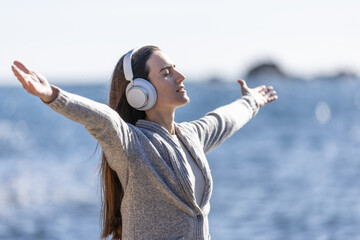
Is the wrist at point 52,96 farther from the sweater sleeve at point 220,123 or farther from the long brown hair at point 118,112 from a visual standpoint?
the sweater sleeve at point 220,123

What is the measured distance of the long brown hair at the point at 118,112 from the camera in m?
3.05

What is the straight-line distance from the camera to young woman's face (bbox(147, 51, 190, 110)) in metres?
3.02

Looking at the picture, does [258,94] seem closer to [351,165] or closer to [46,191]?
[46,191]

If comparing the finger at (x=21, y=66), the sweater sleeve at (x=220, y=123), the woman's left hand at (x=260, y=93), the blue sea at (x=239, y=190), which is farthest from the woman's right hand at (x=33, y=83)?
the woman's left hand at (x=260, y=93)

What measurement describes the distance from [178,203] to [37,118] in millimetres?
39991

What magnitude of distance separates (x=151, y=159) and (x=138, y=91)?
301mm

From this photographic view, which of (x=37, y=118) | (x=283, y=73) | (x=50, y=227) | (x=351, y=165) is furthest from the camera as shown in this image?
(x=283, y=73)

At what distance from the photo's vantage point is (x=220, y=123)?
11.3 ft

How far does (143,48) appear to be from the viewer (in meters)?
3.08

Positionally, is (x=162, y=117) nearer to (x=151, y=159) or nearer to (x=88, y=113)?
(x=151, y=159)

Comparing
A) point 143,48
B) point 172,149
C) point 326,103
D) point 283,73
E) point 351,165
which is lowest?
point 172,149

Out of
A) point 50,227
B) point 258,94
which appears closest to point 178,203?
point 258,94

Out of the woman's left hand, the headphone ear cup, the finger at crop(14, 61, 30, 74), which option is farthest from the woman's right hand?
the woman's left hand

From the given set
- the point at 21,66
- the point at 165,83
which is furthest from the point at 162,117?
the point at 21,66
